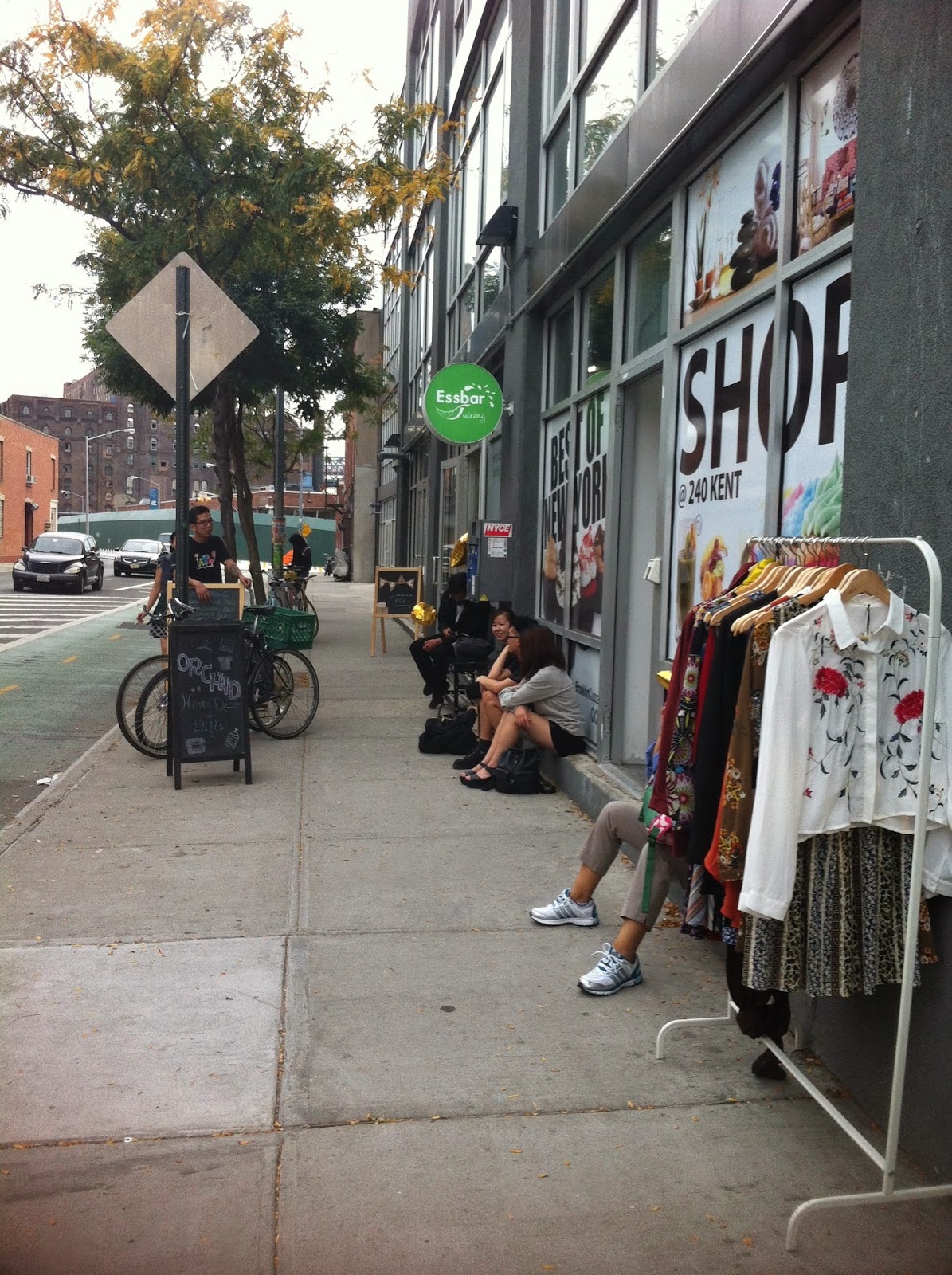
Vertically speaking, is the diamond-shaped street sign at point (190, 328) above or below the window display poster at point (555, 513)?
above

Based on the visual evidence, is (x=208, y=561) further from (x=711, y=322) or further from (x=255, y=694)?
→ (x=711, y=322)

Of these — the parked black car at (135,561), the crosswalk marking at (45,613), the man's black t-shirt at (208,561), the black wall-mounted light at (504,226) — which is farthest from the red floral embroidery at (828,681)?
the parked black car at (135,561)

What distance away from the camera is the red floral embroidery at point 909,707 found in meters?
3.34

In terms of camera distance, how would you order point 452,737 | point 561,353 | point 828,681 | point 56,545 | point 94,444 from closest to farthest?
point 828,681, point 452,737, point 561,353, point 56,545, point 94,444

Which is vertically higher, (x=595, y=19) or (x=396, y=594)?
(x=595, y=19)

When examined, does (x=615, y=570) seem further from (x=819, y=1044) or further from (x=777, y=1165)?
(x=777, y=1165)

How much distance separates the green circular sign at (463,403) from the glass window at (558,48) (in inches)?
92.2

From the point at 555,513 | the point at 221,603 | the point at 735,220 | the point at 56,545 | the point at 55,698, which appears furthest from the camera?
the point at 56,545

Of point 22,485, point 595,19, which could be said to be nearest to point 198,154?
point 595,19

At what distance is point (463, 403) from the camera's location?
34.9ft

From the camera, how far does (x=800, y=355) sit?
5168 mm

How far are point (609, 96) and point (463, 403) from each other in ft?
9.59

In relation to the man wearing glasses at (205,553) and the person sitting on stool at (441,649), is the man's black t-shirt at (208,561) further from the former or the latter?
the person sitting on stool at (441,649)

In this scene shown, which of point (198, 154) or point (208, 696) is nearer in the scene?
point (208, 696)
